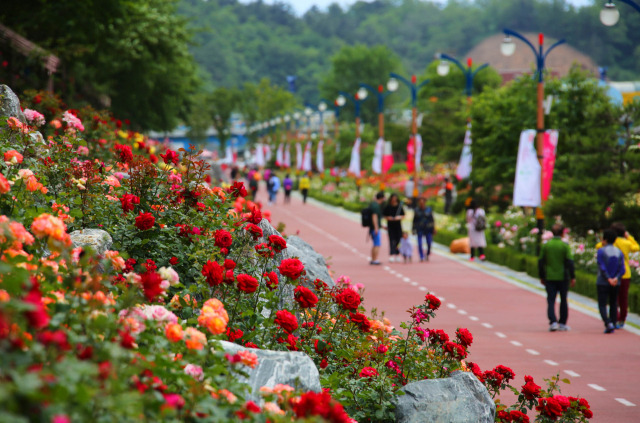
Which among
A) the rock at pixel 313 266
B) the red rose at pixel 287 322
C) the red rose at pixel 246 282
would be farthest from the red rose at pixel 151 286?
the rock at pixel 313 266

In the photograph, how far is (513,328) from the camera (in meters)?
13.9

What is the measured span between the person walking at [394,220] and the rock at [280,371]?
57.9 feet

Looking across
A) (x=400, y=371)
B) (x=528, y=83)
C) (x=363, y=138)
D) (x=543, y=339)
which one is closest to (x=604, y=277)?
(x=543, y=339)

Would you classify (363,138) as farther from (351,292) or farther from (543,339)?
(351,292)

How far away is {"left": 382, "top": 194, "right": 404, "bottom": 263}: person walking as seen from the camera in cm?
2286

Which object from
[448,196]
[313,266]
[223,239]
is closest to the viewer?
[223,239]

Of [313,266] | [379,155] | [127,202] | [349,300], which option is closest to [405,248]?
[313,266]

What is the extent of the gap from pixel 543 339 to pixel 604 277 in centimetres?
146

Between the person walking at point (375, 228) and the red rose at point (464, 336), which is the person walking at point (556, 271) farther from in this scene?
the person walking at point (375, 228)

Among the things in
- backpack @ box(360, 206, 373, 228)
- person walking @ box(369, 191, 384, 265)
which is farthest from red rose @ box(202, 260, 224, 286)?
backpack @ box(360, 206, 373, 228)

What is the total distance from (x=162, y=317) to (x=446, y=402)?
241cm

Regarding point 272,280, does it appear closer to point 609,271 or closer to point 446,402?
point 446,402

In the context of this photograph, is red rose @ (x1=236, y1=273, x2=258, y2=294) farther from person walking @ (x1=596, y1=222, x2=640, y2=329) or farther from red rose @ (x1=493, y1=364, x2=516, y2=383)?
person walking @ (x1=596, y1=222, x2=640, y2=329)

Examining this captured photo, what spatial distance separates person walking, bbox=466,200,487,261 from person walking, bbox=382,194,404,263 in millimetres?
1947
